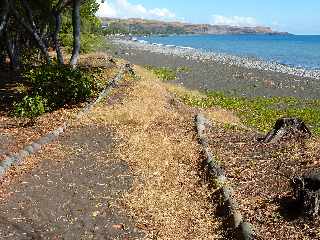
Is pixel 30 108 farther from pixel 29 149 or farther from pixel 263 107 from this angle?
pixel 263 107

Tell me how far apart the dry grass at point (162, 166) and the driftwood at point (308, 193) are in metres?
1.64

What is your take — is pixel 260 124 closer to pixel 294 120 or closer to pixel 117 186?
pixel 294 120

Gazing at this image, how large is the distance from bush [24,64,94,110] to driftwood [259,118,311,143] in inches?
339

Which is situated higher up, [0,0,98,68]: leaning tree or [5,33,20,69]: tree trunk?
[0,0,98,68]: leaning tree

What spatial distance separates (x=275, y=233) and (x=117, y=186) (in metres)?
4.49

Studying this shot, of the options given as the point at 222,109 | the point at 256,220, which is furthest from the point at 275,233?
the point at 222,109

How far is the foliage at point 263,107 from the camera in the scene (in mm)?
25766

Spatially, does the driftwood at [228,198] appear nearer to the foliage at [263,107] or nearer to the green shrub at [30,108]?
the green shrub at [30,108]

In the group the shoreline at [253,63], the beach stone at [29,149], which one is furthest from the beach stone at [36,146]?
the shoreline at [253,63]

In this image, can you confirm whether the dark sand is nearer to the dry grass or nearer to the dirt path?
the dry grass

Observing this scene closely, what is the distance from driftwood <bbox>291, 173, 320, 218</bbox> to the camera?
10.0 m

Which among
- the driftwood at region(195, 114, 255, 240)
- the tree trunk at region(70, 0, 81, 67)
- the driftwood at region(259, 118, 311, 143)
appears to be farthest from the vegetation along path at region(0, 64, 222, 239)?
the tree trunk at region(70, 0, 81, 67)

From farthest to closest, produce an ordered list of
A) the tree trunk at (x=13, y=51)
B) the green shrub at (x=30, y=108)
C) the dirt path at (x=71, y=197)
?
the tree trunk at (x=13, y=51), the green shrub at (x=30, y=108), the dirt path at (x=71, y=197)

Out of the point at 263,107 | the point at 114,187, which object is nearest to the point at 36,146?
the point at 114,187
